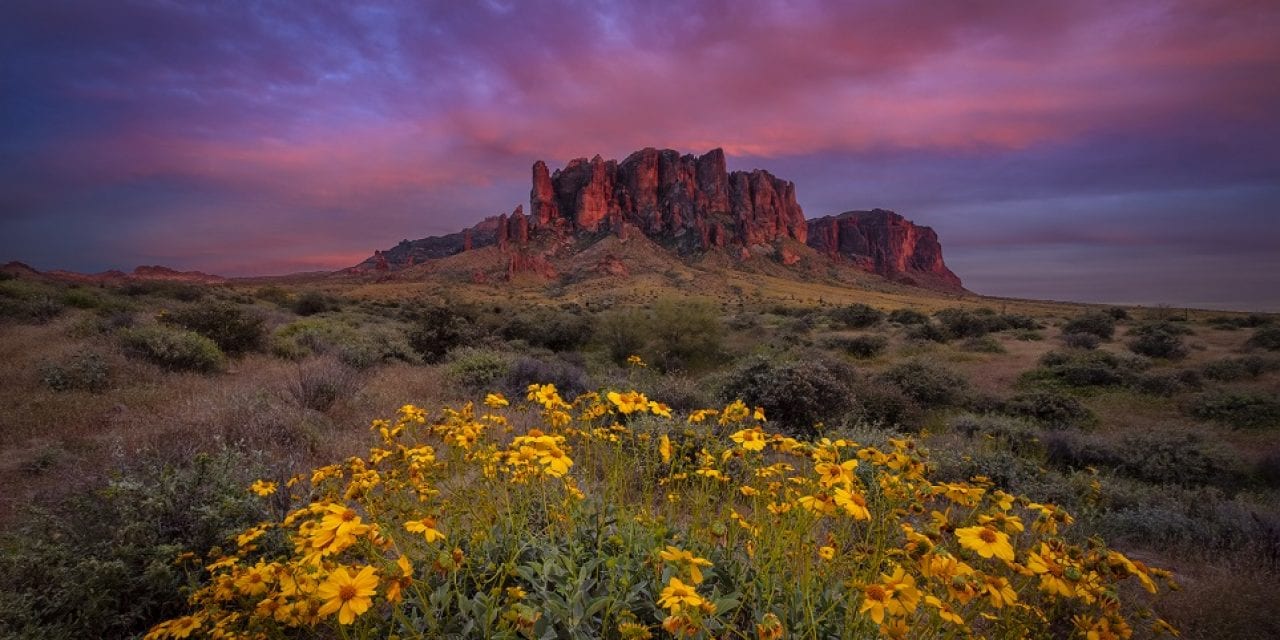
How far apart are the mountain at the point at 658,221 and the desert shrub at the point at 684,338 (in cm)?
6300

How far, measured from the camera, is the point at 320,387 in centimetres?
862

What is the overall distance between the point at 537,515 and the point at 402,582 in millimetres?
2008

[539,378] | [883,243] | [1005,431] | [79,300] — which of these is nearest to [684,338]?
[539,378]

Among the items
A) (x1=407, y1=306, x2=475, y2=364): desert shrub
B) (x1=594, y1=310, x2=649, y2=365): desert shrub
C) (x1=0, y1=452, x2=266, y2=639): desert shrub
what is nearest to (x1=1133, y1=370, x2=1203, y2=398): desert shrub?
(x1=594, y1=310, x2=649, y2=365): desert shrub

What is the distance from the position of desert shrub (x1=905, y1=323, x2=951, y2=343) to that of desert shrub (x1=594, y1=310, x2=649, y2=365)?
13.2 m

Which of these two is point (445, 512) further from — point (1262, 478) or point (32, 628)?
point (1262, 478)

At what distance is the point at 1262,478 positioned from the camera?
29.3 ft

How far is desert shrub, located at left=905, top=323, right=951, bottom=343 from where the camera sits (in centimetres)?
2439

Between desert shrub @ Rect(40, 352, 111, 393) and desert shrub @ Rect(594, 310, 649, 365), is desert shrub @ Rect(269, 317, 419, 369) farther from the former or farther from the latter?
desert shrub @ Rect(594, 310, 649, 365)

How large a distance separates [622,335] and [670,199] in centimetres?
11029

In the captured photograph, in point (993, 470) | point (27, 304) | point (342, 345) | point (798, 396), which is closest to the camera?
point (993, 470)

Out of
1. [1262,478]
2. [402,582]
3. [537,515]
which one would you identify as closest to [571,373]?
[537,515]

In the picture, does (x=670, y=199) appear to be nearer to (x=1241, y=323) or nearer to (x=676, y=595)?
(x=1241, y=323)

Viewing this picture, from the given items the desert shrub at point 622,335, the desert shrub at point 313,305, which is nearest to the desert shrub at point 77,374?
the desert shrub at point 622,335
